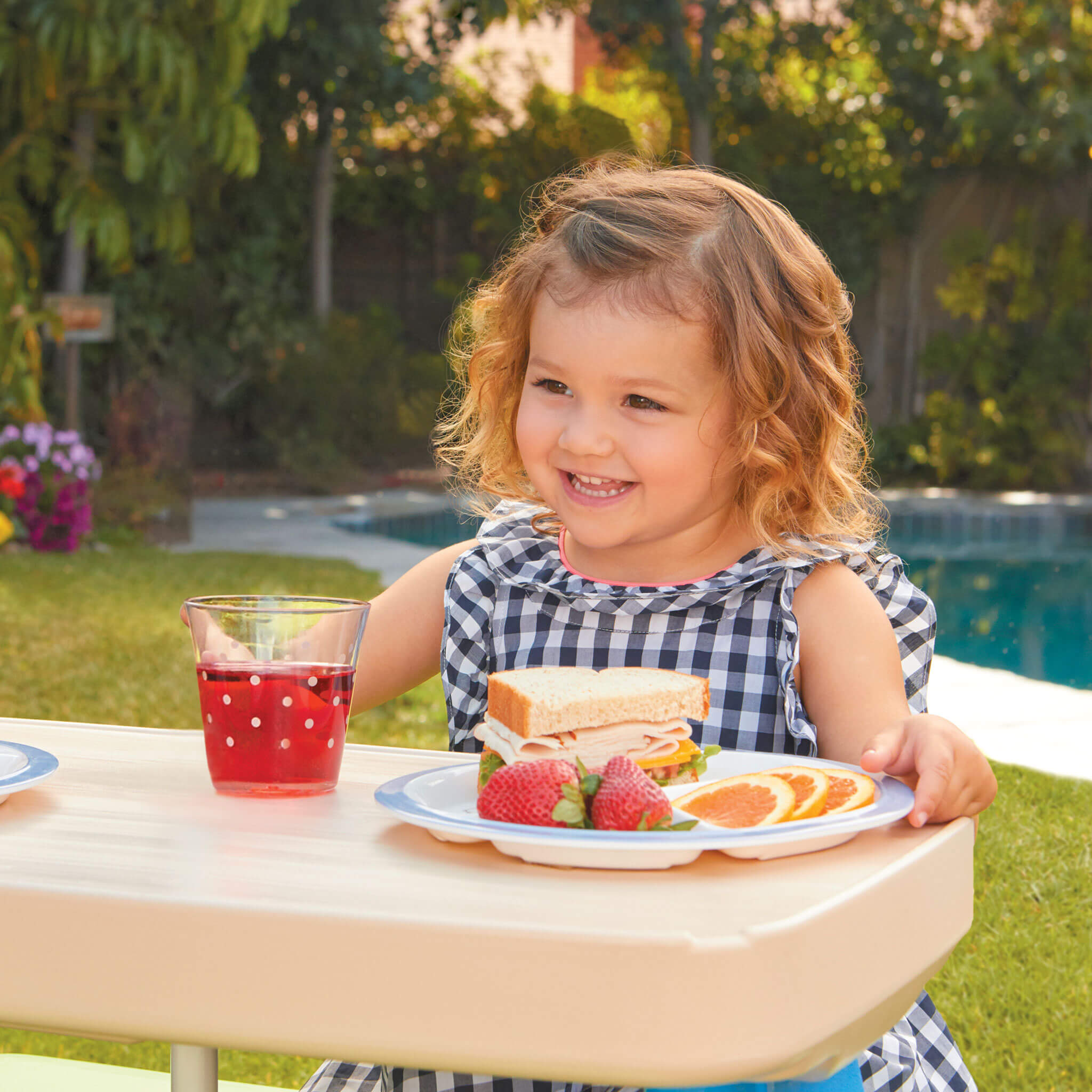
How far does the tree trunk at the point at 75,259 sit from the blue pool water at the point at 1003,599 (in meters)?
2.29

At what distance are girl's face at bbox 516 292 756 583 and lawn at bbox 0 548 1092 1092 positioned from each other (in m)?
0.72

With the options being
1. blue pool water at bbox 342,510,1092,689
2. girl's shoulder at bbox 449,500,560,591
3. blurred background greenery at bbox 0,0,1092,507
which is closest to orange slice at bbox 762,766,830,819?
girl's shoulder at bbox 449,500,560,591

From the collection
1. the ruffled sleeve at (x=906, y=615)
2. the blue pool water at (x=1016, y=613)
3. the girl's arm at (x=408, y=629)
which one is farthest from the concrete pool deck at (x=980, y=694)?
the girl's arm at (x=408, y=629)

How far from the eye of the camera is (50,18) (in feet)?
22.1

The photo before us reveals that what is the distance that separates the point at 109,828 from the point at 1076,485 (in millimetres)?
12845

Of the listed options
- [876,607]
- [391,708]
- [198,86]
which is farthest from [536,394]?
[198,86]

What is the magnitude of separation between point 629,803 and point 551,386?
27.6 inches

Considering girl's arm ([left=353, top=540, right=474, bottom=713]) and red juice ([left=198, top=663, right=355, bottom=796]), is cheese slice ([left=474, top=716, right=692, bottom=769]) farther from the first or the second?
girl's arm ([left=353, top=540, right=474, bottom=713])

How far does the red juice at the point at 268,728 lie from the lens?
2.85 feet

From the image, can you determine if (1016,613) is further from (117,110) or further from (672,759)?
(672,759)

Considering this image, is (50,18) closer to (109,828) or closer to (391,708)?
(391,708)

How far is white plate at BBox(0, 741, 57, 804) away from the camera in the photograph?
81 centimetres

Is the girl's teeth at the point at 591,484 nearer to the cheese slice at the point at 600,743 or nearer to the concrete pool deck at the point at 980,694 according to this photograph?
the cheese slice at the point at 600,743

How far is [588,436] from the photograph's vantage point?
128cm
